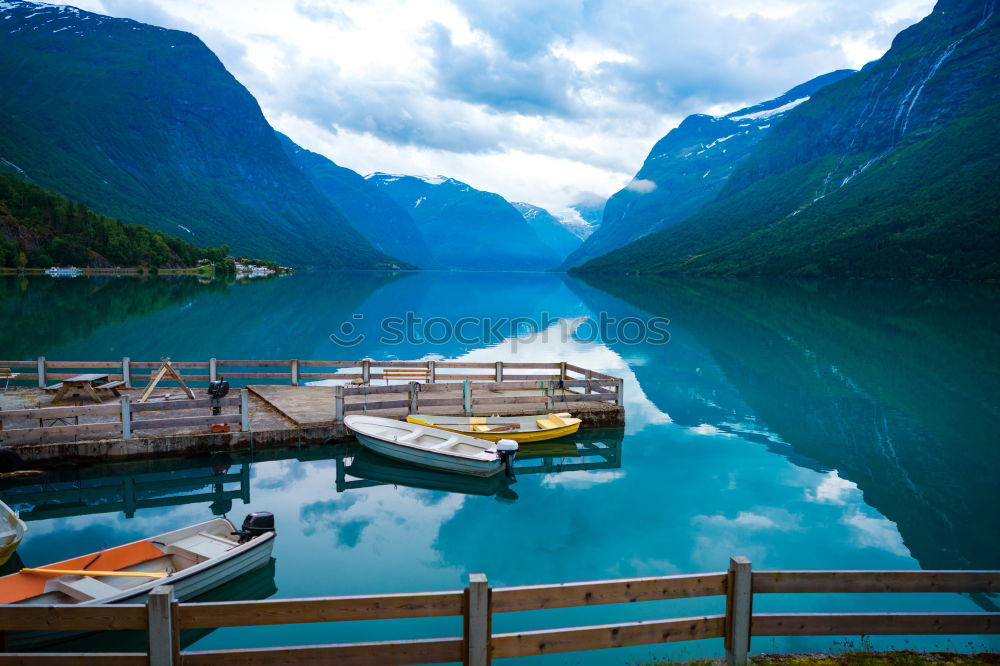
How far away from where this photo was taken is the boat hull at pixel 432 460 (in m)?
14.5

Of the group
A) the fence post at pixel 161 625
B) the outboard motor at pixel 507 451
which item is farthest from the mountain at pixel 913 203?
the fence post at pixel 161 625

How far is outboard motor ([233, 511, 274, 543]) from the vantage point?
9.56 metres

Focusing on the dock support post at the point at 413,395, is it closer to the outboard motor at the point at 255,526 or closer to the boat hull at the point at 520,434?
the boat hull at the point at 520,434

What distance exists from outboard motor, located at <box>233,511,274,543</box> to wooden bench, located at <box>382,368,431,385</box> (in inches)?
462

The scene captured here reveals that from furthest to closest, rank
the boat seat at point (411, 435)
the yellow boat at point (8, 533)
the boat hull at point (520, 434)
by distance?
the boat hull at point (520, 434) < the boat seat at point (411, 435) < the yellow boat at point (8, 533)

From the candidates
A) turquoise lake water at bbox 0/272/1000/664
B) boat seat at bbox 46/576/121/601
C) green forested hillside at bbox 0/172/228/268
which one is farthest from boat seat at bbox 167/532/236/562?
green forested hillside at bbox 0/172/228/268

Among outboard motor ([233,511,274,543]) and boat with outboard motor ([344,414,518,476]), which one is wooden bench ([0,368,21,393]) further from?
outboard motor ([233,511,274,543])

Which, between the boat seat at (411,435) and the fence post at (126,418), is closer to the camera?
the fence post at (126,418)

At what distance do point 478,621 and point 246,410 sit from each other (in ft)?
41.3

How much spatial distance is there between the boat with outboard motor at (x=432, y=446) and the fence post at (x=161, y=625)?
31.8ft

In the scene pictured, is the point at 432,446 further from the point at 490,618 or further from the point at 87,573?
the point at 490,618

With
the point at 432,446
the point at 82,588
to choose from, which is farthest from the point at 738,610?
the point at 432,446

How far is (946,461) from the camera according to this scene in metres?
17.5

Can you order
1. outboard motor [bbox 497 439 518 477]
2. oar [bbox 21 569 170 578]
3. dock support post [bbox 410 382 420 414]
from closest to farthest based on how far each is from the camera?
oar [bbox 21 569 170 578]
outboard motor [bbox 497 439 518 477]
dock support post [bbox 410 382 420 414]
